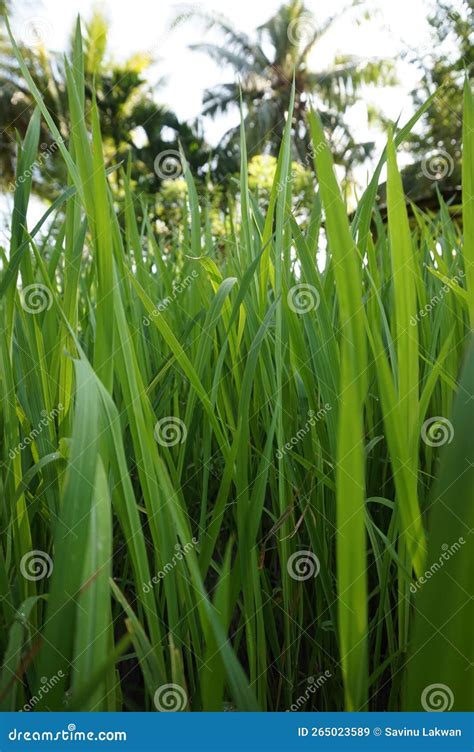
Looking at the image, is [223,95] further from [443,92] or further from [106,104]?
[443,92]

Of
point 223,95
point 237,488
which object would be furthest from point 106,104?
point 237,488

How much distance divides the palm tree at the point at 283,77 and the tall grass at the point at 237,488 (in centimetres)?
1568

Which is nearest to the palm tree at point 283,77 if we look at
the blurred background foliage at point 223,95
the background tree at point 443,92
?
the blurred background foliage at point 223,95

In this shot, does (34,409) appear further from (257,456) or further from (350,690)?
(350,690)

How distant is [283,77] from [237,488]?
58.5ft

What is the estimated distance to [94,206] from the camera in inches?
13.8

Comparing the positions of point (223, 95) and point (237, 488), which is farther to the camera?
point (223, 95)

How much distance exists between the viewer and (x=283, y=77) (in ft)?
52.9

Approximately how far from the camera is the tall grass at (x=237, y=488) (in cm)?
26

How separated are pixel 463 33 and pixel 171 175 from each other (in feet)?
33.2

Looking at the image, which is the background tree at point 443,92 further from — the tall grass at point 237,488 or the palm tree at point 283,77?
the tall grass at point 237,488

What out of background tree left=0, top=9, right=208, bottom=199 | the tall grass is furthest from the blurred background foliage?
the tall grass

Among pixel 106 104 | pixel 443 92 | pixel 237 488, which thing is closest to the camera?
pixel 237 488

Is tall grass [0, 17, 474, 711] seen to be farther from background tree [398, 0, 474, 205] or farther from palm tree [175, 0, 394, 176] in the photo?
palm tree [175, 0, 394, 176]
